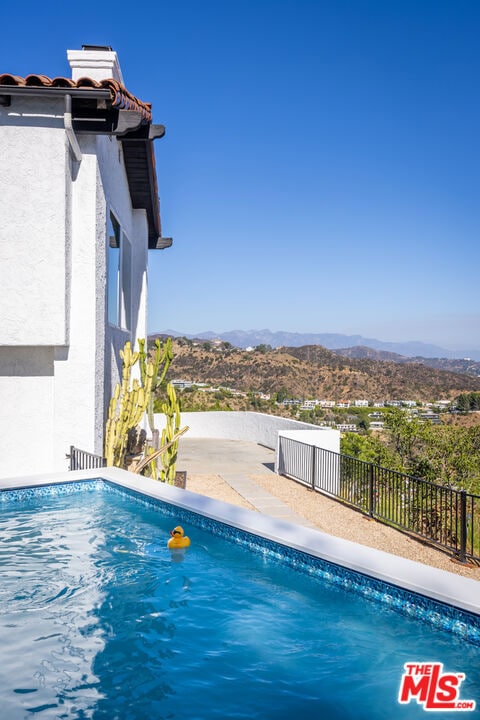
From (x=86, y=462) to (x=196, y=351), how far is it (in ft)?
196

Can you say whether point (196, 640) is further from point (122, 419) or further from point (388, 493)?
point (388, 493)

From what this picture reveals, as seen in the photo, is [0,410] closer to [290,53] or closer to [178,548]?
[178,548]

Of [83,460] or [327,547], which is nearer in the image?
[327,547]

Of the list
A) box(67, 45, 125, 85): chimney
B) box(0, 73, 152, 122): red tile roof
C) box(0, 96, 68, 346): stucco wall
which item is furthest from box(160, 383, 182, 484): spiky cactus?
box(67, 45, 125, 85): chimney

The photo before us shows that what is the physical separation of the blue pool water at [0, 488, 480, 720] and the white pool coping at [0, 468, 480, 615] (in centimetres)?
26

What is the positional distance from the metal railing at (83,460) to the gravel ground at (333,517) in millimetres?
2863

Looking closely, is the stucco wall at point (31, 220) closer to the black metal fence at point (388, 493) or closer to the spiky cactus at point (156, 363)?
the spiky cactus at point (156, 363)

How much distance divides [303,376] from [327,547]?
2380 inches

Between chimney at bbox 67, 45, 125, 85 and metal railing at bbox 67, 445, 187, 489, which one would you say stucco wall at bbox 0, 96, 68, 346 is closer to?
metal railing at bbox 67, 445, 187, 489

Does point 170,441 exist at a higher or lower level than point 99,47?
lower

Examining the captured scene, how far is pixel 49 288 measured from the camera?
904 cm

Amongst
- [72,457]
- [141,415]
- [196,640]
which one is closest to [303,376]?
[141,415]

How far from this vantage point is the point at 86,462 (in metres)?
9.34

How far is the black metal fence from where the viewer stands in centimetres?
895
